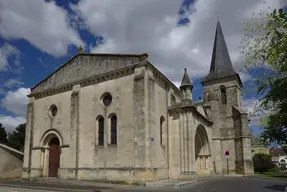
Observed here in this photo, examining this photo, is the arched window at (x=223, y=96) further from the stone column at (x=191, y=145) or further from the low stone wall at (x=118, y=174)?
the low stone wall at (x=118, y=174)

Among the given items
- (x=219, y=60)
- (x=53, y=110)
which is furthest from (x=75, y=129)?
(x=219, y=60)

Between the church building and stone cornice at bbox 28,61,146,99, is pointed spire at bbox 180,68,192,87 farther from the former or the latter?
stone cornice at bbox 28,61,146,99

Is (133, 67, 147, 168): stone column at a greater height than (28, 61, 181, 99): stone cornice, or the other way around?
(28, 61, 181, 99): stone cornice

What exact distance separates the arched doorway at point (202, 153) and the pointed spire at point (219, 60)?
Answer: 9884 mm

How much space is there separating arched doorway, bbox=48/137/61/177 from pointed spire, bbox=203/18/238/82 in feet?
68.8

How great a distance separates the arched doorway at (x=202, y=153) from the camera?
88.1ft

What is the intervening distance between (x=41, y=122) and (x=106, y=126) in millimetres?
7928

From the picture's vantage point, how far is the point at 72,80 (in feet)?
71.2

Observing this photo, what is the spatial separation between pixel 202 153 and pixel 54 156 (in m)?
15.1

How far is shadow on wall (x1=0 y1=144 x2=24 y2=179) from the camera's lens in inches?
898

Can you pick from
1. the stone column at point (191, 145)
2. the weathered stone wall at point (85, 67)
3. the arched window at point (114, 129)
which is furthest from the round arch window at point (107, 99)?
the stone column at point (191, 145)

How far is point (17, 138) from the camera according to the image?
40.9 meters

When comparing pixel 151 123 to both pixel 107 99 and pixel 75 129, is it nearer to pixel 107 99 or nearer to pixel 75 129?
pixel 107 99

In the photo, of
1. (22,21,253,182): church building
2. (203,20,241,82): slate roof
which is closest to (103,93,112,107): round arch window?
(22,21,253,182): church building
